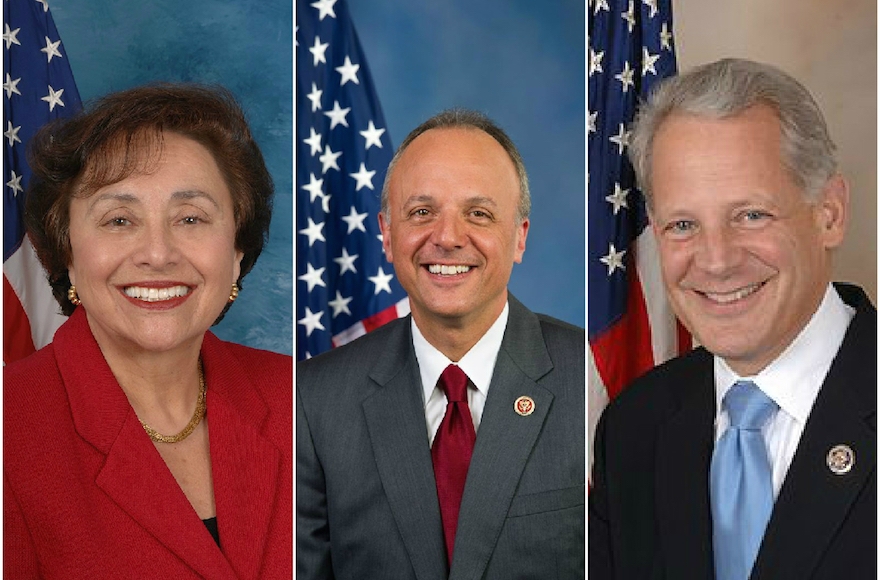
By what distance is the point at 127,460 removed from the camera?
A: 3.24 metres

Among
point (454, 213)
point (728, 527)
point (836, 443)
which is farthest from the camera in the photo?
point (454, 213)

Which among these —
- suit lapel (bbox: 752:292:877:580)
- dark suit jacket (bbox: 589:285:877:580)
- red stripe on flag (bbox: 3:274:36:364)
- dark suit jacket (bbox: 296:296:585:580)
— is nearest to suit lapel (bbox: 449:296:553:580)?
dark suit jacket (bbox: 296:296:585:580)

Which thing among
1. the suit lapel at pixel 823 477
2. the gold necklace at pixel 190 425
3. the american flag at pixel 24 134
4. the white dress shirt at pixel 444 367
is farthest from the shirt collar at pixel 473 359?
the american flag at pixel 24 134

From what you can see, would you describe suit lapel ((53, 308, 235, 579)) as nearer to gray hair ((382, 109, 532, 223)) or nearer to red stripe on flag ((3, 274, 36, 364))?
red stripe on flag ((3, 274, 36, 364))

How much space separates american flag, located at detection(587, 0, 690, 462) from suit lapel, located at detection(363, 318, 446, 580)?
531 mm

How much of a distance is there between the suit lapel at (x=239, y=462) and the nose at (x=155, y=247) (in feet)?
1.09

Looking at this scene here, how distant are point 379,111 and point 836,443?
5.36 ft

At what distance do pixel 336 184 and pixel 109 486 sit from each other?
112 cm

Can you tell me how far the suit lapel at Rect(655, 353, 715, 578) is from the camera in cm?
316

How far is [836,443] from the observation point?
9.68ft

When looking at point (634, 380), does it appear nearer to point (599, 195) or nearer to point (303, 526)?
point (599, 195)

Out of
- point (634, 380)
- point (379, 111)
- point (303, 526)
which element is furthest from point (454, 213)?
point (303, 526)

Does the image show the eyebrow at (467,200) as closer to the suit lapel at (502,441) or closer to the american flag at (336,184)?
the american flag at (336,184)

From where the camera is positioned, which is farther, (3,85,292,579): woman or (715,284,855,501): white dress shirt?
(3,85,292,579): woman
